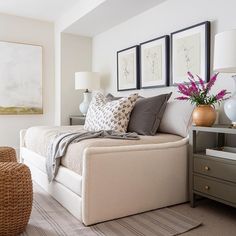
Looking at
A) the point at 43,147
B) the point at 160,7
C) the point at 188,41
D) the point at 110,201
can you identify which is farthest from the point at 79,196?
the point at 160,7

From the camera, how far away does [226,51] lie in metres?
1.85

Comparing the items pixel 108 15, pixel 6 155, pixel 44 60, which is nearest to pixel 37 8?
Result: pixel 44 60

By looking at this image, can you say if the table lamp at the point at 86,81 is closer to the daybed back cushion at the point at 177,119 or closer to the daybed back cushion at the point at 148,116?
the daybed back cushion at the point at 148,116

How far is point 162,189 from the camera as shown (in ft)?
6.93

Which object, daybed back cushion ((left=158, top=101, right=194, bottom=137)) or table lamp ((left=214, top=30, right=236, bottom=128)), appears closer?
table lamp ((left=214, top=30, right=236, bottom=128))

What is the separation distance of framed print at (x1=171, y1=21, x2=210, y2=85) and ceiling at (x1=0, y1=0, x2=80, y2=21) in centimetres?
171

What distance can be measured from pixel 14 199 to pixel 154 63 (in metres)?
2.23

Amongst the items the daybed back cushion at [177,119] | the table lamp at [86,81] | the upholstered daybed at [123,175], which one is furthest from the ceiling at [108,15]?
the upholstered daybed at [123,175]

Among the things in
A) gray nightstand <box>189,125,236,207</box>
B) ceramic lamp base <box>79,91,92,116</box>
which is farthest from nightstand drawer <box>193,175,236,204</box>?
ceramic lamp base <box>79,91,92,116</box>

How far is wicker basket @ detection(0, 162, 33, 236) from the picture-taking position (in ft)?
5.34

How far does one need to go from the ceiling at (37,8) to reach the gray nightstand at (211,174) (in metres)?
2.74

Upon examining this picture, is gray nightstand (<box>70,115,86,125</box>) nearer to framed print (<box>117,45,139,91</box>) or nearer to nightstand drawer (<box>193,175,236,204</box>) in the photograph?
framed print (<box>117,45,139,91</box>)

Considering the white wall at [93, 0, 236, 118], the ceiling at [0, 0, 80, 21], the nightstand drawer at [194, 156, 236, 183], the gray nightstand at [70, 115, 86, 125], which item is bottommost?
the nightstand drawer at [194, 156, 236, 183]

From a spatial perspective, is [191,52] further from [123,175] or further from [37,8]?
[37,8]
